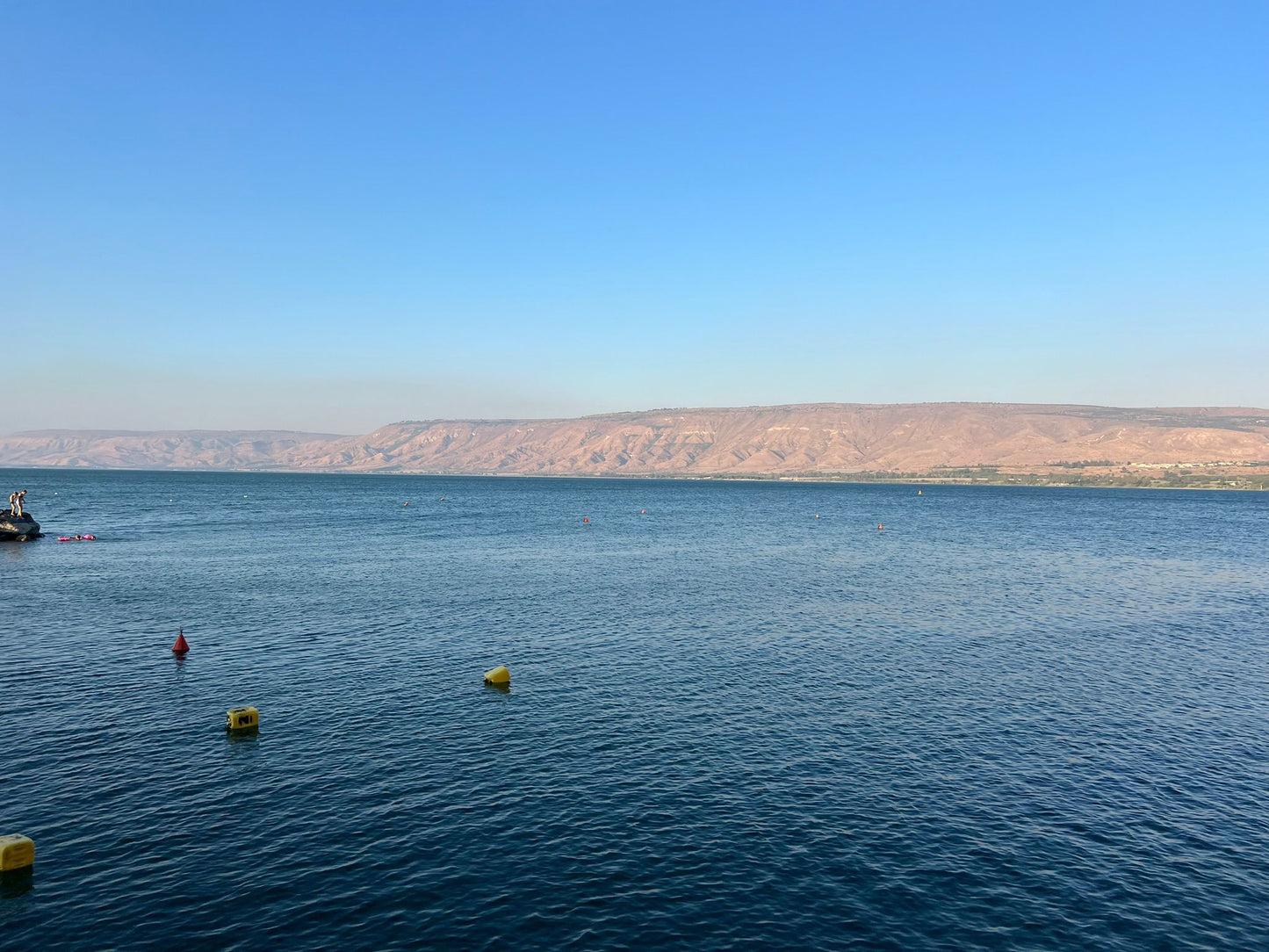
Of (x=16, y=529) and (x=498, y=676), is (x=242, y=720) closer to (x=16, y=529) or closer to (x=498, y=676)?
(x=498, y=676)

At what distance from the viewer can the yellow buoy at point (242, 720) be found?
39969 millimetres

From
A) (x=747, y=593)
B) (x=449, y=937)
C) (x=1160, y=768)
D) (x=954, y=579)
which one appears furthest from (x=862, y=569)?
(x=449, y=937)

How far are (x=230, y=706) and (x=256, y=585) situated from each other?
43.5 m

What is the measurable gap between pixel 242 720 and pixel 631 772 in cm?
2059

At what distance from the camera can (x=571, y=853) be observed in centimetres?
2902

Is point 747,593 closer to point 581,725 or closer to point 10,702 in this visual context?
point 581,725

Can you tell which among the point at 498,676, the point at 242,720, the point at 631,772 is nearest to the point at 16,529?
the point at 242,720

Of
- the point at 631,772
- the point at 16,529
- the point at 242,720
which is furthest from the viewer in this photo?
the point at 16,529

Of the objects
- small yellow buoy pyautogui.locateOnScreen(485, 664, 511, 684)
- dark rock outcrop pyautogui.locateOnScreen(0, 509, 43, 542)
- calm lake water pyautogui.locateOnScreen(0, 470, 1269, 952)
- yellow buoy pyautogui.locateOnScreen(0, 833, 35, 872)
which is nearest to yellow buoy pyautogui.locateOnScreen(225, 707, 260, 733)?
calm lake water pyautogui.locateOnScreen(0, 470, 1269, 952)

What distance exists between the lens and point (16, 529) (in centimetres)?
12356

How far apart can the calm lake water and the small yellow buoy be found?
64.8 inches

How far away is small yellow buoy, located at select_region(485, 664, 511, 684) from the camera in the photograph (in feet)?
160

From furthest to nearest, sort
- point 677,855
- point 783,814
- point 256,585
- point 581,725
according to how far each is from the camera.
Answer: point 256,585 → point 581,725 → point 783,814 → point 677,855

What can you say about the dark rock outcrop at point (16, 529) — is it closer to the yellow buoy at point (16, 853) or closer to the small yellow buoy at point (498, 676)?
the small yellow buoy at point (498, 676)
